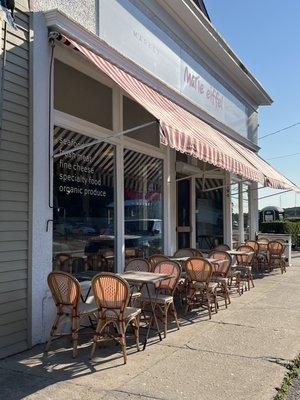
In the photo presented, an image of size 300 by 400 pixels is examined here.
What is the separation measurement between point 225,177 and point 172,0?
18.7ft

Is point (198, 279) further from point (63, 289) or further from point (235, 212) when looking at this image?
point (235, 212)

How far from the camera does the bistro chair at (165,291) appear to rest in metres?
6.19

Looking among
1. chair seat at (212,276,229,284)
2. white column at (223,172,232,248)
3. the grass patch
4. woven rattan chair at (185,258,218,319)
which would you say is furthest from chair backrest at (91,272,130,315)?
white column at (223,172,232,248)

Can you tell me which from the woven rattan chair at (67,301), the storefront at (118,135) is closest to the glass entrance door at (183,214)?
the storefront at (118,135)

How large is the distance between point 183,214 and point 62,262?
18.4ft

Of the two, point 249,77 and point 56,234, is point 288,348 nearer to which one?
point 56,234

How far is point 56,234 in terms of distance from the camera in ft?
20.7

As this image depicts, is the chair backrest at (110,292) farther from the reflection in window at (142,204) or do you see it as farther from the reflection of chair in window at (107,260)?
the reflection in window at (142,204)

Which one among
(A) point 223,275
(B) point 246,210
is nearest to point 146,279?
(A) point 223,275

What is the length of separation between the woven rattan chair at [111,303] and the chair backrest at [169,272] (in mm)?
1290

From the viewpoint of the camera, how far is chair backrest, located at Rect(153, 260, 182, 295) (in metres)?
6.50

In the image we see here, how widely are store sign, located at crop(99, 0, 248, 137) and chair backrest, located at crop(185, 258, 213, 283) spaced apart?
3462 mm

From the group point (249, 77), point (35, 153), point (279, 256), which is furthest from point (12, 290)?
point (249, 77)

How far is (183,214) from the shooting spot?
464 inches
